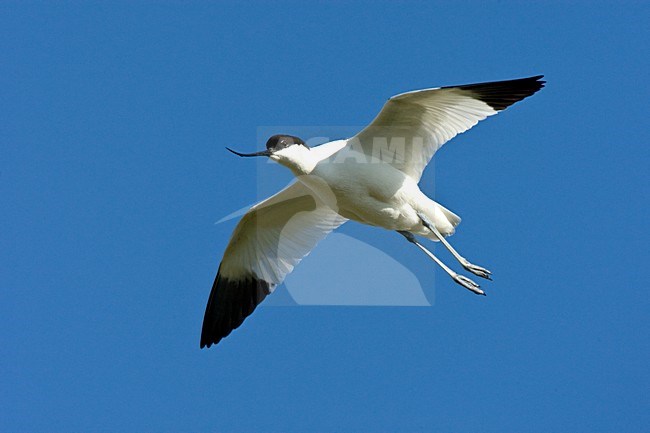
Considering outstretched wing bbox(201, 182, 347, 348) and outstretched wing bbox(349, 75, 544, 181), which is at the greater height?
outstretched wing bbox(349, 75, 544, 181)

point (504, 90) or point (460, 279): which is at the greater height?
point (504, 90)

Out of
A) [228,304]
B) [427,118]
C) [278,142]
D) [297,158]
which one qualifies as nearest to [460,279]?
[427,118]

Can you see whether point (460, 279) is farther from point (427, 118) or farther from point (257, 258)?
point (257, 258)

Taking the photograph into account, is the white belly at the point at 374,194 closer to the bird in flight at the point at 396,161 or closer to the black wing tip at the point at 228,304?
the bird in flight at the point at 396,161

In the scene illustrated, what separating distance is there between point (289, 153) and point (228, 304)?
3.40 metres

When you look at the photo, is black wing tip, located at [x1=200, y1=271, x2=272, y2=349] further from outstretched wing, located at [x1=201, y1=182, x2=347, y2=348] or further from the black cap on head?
the black cap on head

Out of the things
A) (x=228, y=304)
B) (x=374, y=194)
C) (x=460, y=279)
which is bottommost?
(x=228, y=304)

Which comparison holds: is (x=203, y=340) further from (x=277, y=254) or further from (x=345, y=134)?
(x=345, y=134)

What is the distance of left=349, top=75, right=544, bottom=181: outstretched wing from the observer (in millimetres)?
11008

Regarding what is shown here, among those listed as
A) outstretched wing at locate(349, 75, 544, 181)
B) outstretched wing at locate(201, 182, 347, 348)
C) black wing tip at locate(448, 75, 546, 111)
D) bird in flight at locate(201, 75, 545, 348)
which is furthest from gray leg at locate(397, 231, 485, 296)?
black wing tip at locate(448, 75, 546, 111)

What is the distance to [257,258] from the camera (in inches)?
534

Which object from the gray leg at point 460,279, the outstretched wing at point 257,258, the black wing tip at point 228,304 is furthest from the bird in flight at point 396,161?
the black wing tip at point 228,304

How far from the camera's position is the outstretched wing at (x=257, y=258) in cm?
1334

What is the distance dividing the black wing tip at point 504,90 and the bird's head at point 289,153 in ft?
6.10
